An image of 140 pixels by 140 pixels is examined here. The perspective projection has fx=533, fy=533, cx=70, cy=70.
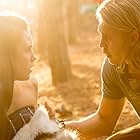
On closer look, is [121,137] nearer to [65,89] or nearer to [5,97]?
[5,97]

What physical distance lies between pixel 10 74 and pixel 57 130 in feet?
1.61

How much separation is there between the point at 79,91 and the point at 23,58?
23.2 ft

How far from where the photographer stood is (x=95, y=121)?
173 inches

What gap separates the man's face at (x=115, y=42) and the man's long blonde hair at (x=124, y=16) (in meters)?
0.04

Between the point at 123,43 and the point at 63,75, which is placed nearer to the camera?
the point at 123,43

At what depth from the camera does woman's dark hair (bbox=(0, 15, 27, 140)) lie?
136 inches

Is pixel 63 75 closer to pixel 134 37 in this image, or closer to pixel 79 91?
pixel 79 91

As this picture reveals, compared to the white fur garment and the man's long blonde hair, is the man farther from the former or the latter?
the white fur garment

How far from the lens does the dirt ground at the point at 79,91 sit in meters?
8.41

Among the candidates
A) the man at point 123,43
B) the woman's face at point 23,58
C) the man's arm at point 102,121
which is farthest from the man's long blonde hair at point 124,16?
the man's arm at point 102,121

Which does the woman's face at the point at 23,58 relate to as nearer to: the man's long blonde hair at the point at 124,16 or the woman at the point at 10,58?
the woman at the point at 10,58

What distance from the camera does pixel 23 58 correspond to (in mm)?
3604

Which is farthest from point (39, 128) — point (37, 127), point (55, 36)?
point (55, 36)

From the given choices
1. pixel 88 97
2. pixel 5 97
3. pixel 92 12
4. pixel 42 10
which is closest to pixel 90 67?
pixel 42 10
